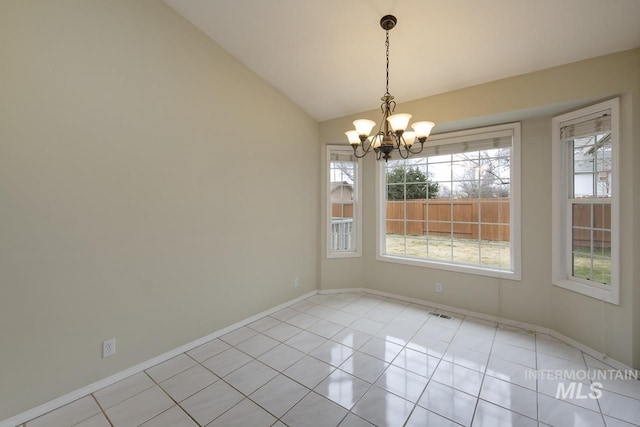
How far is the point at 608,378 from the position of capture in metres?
2.21

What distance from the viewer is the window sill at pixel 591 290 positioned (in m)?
2.39

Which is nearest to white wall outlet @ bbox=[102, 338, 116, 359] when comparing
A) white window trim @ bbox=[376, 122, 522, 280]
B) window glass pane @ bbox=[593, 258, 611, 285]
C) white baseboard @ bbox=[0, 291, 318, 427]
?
white baseboard @ bbox=[0, 291, 318, 427]

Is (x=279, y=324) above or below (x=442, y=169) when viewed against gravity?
below

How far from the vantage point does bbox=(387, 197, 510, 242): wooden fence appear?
11.1 feet

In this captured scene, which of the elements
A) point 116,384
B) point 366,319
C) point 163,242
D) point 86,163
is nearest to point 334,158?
point 366,319

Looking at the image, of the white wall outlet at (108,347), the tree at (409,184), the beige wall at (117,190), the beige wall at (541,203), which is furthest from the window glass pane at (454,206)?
the white wall outlet at (108,347)

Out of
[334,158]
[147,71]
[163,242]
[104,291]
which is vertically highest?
[147,71]

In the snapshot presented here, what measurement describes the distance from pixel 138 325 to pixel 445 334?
3056 mm

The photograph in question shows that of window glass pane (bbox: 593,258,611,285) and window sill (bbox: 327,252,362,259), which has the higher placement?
window glass pane (bbox: 593,258,611,285)

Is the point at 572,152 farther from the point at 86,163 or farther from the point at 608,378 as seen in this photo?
the point at 86,163

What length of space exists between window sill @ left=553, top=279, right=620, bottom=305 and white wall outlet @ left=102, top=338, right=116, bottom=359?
430cm

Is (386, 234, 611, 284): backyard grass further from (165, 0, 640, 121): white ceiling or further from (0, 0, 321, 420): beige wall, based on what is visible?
(0, 0, 321, 420): beige wall

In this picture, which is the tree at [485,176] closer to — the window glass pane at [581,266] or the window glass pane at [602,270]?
the window glass pane at [581,266]

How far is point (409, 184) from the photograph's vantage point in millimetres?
4043
